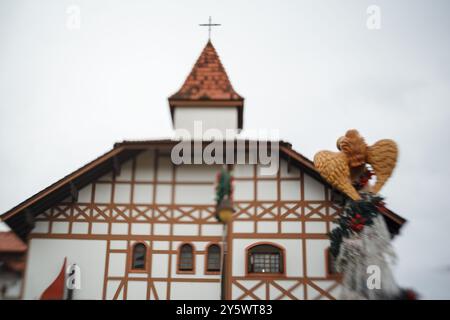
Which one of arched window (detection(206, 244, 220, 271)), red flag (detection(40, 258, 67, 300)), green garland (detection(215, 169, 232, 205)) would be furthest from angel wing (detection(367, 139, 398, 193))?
red flag (detection(40, 258, 67, 300))

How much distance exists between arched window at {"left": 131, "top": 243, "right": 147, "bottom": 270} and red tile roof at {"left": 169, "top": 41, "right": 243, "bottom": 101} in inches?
211

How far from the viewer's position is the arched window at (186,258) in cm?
1767

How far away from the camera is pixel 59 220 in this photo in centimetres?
1817

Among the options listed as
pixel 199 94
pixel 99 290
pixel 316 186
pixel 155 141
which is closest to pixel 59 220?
pixel 99 290

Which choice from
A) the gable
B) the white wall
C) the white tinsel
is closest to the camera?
the white tinsel

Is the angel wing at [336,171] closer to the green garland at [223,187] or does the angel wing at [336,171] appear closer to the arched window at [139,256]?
the green garland at [223,187]

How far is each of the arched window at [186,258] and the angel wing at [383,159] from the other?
5.48m

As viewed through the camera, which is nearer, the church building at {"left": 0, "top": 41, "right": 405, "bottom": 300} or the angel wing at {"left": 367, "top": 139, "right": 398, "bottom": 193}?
the angel wing at {"left": 367, "top": 139, "right": 398, "bottom": 193}

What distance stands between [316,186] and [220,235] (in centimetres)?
319

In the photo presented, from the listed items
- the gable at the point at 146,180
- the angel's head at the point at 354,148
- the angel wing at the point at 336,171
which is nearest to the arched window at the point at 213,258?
the gable at the point at 146,180

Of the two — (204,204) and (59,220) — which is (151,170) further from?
(59,220)

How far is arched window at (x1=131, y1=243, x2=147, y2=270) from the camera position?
58.1ft

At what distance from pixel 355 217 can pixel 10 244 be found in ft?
40.1

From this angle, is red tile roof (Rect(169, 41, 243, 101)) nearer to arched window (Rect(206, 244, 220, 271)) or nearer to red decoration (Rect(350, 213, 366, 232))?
arched window (Rect(206, 244, 220, 271))
